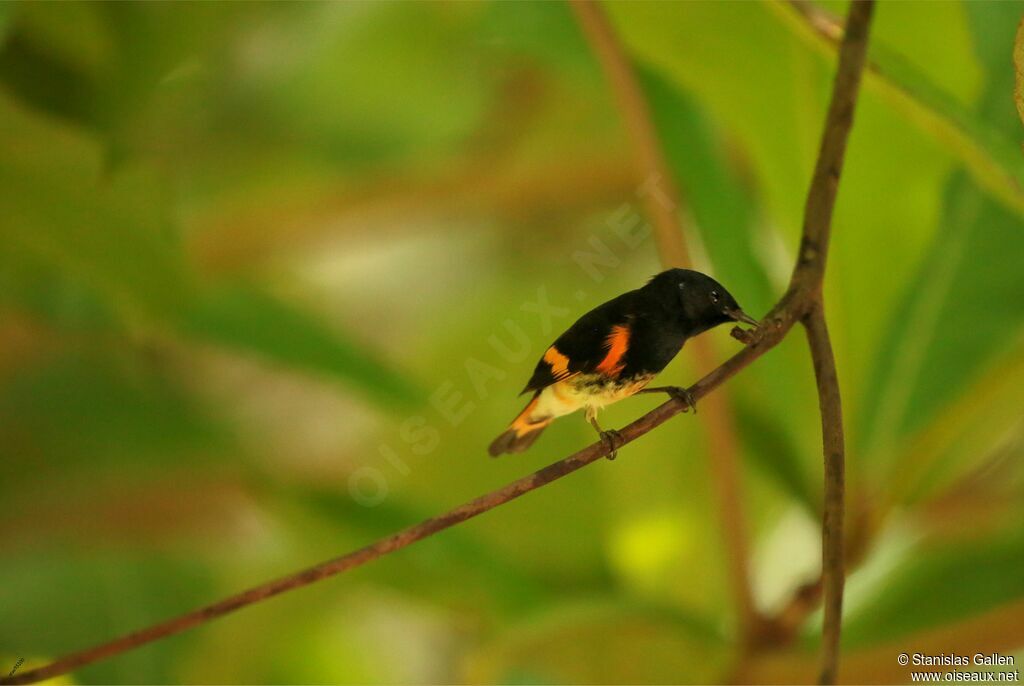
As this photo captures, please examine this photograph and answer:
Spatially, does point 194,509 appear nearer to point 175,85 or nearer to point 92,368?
point 92,368

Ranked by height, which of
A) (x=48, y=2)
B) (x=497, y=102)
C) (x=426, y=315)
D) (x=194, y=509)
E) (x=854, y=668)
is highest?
(x=497, y=102)

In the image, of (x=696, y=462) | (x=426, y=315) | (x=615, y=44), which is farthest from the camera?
(x=426, y=315)

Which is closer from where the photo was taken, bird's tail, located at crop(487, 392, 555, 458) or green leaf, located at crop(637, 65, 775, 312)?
bird's tail, located at crop(487, 392, 555, 458)

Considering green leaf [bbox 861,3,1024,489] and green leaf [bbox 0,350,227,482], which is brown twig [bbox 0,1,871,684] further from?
green leaf [bbox 0,350,227,482]

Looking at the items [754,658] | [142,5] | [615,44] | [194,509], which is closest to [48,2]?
[142,5]

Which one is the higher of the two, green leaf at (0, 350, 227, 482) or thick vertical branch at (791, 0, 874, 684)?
green leaf at (0, 350, 227, 482)

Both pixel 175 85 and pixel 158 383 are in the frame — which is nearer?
pixel 175 85

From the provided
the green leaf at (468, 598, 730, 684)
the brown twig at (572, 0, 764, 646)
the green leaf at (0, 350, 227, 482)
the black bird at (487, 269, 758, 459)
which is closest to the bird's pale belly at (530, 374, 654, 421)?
the black bird at (487, 269, 758, 459)
